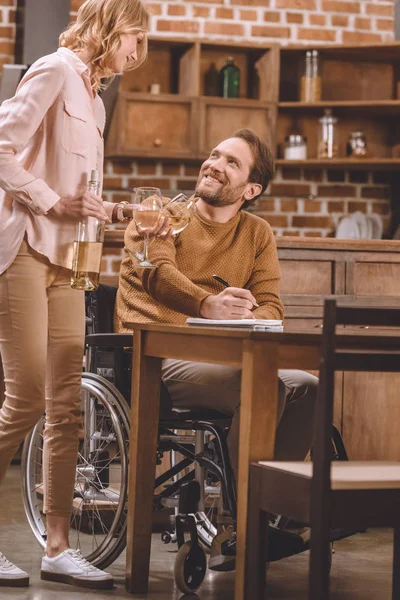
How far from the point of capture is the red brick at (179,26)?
5.35 meters

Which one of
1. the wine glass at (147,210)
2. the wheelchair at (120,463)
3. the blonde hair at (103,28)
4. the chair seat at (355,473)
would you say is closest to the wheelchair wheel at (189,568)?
the wheelchair at (120,463)

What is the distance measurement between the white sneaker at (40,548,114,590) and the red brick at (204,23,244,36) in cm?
363

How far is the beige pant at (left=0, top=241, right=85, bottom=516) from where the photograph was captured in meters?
2.29

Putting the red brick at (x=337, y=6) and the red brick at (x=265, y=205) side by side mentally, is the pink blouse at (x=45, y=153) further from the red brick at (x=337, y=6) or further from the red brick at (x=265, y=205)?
the red brick at (x=337, y=6)

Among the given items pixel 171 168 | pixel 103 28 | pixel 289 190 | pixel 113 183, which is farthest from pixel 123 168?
pixel 103 28

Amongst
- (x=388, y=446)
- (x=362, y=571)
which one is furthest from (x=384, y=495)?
(x=388, y=446)

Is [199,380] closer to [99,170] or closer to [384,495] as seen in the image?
[99,170]

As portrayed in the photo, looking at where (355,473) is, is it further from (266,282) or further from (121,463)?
(266,282)

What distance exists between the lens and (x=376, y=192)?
5.57 metres

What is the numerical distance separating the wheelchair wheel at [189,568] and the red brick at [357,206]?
3446mm

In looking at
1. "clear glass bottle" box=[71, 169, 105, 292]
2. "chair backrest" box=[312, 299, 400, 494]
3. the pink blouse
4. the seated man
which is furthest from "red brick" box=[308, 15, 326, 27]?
"chair backrest" box=[312, 299, 400, 494]

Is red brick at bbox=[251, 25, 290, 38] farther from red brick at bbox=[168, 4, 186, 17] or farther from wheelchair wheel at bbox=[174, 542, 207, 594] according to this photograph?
wheelchair wheel at bbox=[174, 542, 207, 594]

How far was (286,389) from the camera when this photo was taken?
2.55 meters

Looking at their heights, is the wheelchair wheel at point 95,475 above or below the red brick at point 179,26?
below
